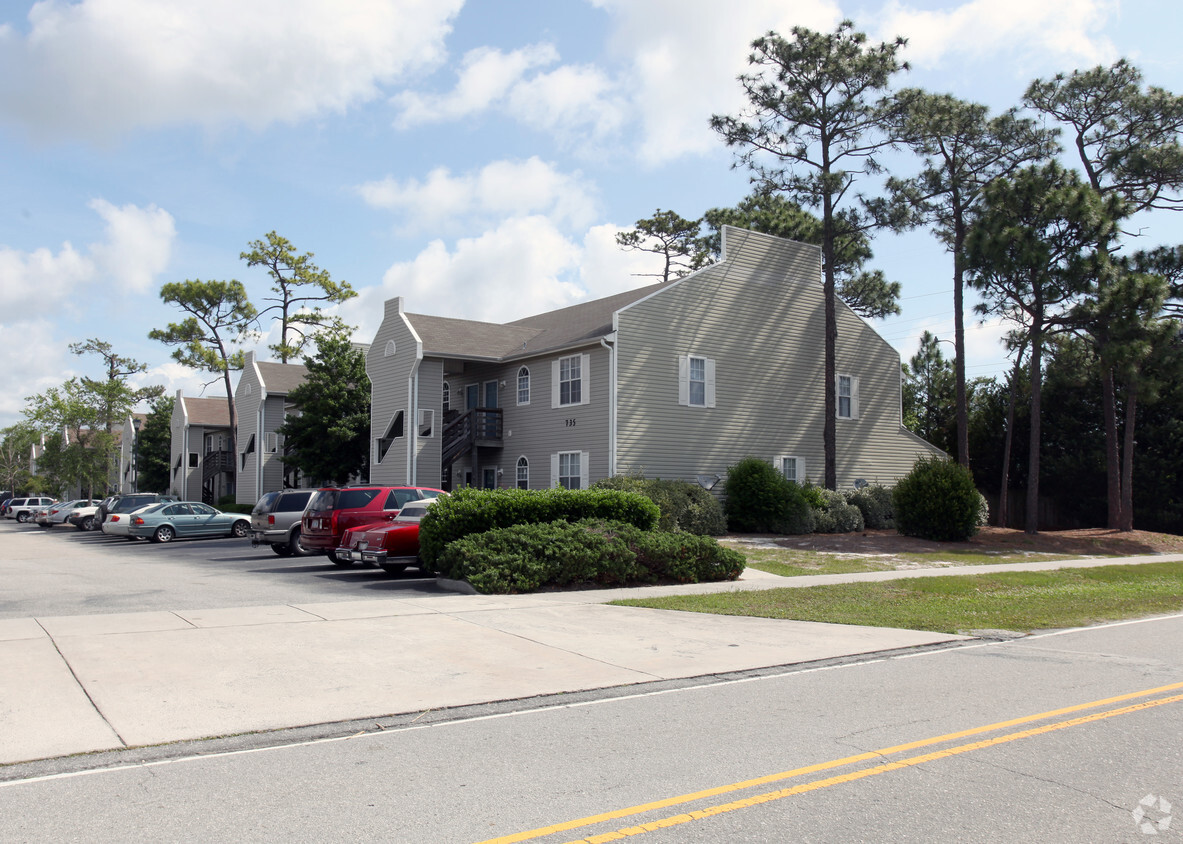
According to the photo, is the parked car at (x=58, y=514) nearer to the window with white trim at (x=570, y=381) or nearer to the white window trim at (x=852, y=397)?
the window with white trim at (x=570, y=381)

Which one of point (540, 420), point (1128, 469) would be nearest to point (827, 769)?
point (540, 420)

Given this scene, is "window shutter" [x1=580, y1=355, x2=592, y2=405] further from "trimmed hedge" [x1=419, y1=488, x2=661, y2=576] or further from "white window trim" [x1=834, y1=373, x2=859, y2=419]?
"white window trim" [x1=834, y1=373, x2=859, y2=419]

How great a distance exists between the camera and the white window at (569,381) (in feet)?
98.3

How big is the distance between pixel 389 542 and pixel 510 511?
2374 mm

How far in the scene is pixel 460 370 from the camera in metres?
35.1

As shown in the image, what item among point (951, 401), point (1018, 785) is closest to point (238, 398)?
point (951, 401)

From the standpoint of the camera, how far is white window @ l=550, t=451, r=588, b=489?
29812 mm

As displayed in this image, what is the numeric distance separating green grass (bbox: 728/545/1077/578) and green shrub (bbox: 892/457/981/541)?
2.24 meters

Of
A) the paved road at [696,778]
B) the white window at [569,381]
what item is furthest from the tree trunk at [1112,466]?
the paved road at [696,778]

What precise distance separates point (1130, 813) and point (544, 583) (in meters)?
11.8

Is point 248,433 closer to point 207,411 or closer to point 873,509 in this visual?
point 207,411

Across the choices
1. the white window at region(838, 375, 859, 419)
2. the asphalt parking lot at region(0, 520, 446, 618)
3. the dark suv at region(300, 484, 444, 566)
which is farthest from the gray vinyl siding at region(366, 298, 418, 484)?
the white window at region(838, 375, 859, 419)

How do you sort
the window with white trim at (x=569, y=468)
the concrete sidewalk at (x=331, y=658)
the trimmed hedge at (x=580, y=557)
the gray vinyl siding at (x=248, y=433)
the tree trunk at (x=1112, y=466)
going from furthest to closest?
the gray vinyl siding at (x=248, y=433)
the tree trunk at (x=1112, y=466)
the window with white trim at (x=569, y=468)
the trimmed hedge at (x=580, y=557)
the concrete sidewalk at (x=331, y=658)

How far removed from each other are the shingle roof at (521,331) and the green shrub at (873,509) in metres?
10.3
